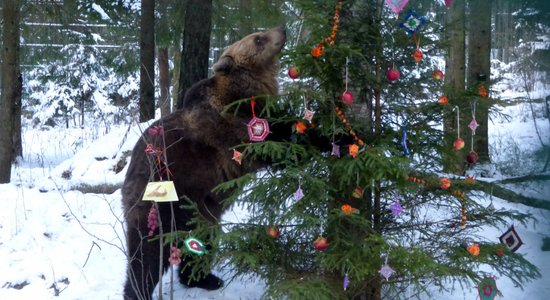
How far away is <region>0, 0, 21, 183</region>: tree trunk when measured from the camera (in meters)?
9.28

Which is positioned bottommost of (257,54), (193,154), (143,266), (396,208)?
(143,266)

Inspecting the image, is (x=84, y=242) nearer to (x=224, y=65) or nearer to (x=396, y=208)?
(x=224, y=65)

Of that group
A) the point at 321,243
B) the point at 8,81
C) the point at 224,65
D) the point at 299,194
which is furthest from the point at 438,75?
the point at 8,81

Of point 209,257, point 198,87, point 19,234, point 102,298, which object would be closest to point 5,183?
point 19,234

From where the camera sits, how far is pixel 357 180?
3967 mm

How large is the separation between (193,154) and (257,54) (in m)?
1.09

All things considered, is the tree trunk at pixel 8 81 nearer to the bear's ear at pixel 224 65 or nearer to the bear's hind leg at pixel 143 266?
the bear's ear at pixel 224 65

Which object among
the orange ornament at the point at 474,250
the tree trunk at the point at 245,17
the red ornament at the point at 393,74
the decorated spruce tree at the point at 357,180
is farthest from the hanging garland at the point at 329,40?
the tree trunk at the point at 245,17

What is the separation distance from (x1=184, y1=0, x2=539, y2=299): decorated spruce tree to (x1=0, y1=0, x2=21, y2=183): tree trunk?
6242 mm

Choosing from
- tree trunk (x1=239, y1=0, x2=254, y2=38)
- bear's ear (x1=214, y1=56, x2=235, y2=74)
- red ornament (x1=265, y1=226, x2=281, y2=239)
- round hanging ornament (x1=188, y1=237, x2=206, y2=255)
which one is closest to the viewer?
red ornament (x1=265, y1=226, x2=281, y2=239)

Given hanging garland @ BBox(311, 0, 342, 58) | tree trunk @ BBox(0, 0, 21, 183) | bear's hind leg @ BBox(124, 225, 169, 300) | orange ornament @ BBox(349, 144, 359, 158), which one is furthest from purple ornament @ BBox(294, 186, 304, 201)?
tree trunk @ BBox(0, 0, 21, 183)

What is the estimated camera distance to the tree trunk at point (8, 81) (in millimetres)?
9281

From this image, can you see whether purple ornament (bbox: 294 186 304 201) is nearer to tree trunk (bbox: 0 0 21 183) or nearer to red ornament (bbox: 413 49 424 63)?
red ornament (bbox: 413 49 424 63)

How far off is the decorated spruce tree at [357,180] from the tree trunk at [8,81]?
6242 millimetres
